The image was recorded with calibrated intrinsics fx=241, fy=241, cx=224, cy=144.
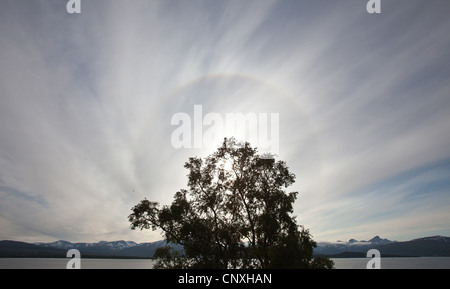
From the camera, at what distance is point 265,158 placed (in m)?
30.5

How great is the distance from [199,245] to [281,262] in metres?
9.77

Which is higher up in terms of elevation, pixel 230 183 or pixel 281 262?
pixel 230 183

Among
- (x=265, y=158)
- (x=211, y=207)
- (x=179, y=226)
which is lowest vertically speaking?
(x=179, y=226)
